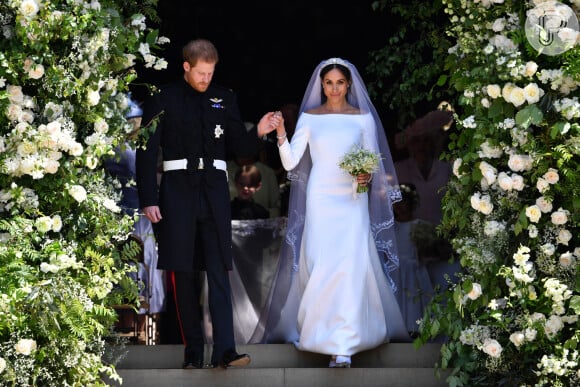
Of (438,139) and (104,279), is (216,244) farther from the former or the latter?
(438,139)

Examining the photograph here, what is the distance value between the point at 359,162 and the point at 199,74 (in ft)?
3.92

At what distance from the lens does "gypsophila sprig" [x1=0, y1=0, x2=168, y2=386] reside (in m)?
6.19

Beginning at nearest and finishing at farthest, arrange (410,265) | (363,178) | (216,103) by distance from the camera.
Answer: (216,103)
(363,178)
(410,265)

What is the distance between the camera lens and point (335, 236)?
7750 mm

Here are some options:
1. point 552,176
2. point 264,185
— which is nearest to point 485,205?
point 552,176

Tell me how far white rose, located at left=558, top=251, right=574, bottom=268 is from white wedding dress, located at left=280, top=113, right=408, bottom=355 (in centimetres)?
159

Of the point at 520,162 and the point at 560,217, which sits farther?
the point at 520,162

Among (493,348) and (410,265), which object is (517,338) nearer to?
(493,348)

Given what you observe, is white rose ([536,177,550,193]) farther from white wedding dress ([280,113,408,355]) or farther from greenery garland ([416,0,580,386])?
white wedding dress ([280,113,408,355])

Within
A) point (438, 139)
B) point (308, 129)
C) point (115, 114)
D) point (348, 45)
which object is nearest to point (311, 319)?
point (308, 129)

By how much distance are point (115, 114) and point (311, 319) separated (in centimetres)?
193

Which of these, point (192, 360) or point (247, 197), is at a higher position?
point (247, 197)

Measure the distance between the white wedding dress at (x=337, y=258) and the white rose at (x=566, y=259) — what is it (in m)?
1.59

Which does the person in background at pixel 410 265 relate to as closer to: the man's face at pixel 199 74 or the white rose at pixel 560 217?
the man's face at pixel 199 74
